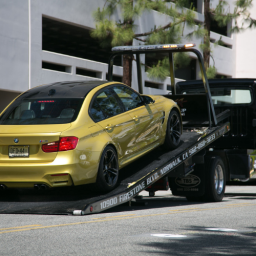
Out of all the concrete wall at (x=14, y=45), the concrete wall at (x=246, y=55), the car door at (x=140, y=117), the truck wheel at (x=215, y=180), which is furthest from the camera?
the concrete wall at (x=246, y=55)

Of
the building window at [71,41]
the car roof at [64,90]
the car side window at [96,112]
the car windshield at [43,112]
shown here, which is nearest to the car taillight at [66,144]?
the car windshield at [43,112]

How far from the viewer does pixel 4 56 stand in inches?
766

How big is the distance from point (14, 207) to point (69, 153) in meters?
1.20

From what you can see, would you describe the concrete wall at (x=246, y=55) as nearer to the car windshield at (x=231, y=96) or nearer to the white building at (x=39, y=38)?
the white building at (x=39, y=38)

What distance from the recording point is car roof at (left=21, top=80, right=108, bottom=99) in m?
8.02

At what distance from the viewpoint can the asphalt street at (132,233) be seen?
505 cm

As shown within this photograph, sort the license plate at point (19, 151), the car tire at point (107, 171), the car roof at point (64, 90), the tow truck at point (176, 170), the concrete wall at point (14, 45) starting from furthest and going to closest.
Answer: the concrete wall at point (14, 45), the car roof at point (64, 90), the car tire at point (107, 171), the tow truck at point (176, 170), the license plate at point (19, 151)

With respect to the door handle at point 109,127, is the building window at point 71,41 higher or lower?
higher

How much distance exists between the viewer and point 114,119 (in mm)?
8039

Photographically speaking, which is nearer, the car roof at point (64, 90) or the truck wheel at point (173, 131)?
the car roof at point (64, 90)

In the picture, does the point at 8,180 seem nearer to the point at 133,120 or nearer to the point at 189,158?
the point at 133,120

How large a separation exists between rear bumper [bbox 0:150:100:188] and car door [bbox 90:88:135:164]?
0.75 meters

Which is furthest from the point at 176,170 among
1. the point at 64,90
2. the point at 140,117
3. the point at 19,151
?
the point at 19,151

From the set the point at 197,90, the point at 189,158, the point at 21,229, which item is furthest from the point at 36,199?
the point at 197,90
